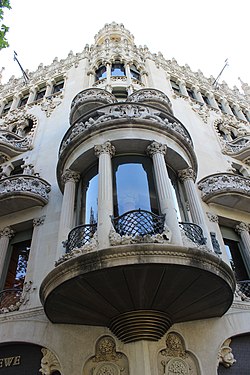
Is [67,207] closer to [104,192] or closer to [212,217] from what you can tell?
[104,192]

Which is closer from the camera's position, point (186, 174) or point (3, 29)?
point (3, 29)

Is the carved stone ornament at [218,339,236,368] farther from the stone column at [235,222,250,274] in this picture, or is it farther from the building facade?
the stone column at [235,222,250,274]

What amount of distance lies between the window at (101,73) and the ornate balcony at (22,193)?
9.43 meters

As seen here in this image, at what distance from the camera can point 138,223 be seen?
26.1 feet

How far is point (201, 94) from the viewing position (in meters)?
22.8

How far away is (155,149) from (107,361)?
6103mm

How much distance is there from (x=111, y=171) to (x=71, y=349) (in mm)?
4992

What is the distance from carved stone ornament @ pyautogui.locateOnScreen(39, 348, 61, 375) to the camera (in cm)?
834

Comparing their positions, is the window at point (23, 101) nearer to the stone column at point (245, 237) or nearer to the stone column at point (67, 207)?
the stone column at point (67, 207)

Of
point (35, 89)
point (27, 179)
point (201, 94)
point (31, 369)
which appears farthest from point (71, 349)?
point (201, 94)

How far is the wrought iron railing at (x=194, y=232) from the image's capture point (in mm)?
8601

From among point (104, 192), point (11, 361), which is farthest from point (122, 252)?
point (11, 361)

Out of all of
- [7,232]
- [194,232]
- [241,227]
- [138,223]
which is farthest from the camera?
[241,227]

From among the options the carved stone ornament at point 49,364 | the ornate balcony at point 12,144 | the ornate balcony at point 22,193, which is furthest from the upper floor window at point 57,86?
the carved stone ornament at point 49,364
